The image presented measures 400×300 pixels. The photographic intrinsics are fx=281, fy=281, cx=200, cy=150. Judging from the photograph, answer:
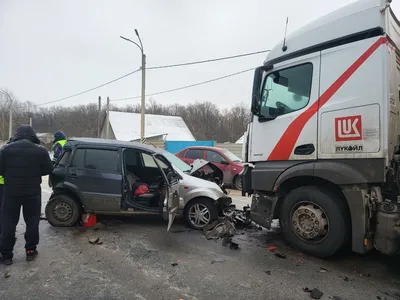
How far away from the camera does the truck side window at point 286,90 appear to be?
4.14 m

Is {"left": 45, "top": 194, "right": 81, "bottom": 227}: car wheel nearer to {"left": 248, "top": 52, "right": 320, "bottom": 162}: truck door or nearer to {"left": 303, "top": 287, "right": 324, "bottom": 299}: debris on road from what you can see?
{"left": 248, "top": 52, "right": 320, "bottom": 162}: truck door

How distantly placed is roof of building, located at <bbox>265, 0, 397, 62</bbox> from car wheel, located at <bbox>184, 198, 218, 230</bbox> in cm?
287

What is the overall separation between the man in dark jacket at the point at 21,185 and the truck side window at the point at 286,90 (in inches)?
137

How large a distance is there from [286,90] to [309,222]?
200 centimetres

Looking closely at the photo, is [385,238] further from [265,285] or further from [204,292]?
[204,292]

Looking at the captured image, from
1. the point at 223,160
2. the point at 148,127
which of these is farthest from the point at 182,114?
the point at 223,160

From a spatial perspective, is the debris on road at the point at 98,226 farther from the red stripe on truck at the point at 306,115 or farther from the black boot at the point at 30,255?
the red stripe on truck at the point at 306,115

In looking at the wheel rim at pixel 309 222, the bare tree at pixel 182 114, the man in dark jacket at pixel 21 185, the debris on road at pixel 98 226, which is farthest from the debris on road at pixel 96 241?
the bare tree at pixel 182 114

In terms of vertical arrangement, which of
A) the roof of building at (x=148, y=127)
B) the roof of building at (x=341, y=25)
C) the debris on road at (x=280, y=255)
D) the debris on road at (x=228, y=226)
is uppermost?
the roof of building at (x=148, y=127)

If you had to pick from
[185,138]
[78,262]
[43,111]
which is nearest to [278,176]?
[78,262]

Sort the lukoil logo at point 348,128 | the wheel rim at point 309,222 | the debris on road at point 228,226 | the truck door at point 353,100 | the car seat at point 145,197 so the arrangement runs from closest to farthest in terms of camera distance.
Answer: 1. the truck door at point 353,100
2. the lukoil logo at point 348,128
3. the wheel rim at point 309,222
4. the debris on road at point 228,226
5. the car seat at point 145,197

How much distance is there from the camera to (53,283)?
3211 millimetres

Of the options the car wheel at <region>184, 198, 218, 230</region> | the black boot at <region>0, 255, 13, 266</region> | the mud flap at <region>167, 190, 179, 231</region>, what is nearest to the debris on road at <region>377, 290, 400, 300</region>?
the car wheel at <region>184, 198, 218, 230</region>

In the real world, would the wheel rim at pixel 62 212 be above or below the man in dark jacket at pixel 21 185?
below
